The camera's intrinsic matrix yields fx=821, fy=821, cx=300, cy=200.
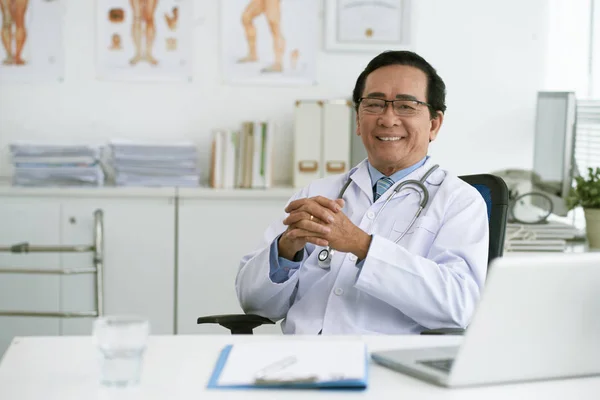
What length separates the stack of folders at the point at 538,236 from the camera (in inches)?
128

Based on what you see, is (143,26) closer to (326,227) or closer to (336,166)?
(336,166)

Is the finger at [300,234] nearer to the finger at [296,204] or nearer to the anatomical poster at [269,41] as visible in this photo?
the finger at [296,204]

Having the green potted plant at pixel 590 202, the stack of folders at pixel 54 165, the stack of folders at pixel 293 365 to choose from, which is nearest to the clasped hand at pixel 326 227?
the stack of folders at pixel 293 365

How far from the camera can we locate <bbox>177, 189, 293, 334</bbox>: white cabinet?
3.61m

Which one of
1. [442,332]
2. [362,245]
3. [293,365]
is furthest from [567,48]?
[293,365]

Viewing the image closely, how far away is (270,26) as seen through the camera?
3871 mm

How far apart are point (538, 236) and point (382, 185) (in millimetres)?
1238

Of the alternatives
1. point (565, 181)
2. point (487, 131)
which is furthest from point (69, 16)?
point (565, 181)

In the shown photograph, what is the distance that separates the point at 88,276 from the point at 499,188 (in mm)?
2045

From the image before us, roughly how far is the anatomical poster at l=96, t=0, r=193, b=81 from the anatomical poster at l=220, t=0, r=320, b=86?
0.63 feet

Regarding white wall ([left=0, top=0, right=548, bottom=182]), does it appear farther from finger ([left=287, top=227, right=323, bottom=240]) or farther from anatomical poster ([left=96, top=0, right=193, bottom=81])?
finger ([left=287, top=227, right=323, bottom=240])

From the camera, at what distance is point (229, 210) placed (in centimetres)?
362

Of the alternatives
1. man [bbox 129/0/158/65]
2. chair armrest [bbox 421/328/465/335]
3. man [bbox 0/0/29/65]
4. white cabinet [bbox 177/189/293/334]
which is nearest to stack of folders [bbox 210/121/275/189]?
white cabinet [bbox 177/189/293/334]

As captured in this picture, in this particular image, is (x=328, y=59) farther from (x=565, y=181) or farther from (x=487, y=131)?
(x=565, y=181)
